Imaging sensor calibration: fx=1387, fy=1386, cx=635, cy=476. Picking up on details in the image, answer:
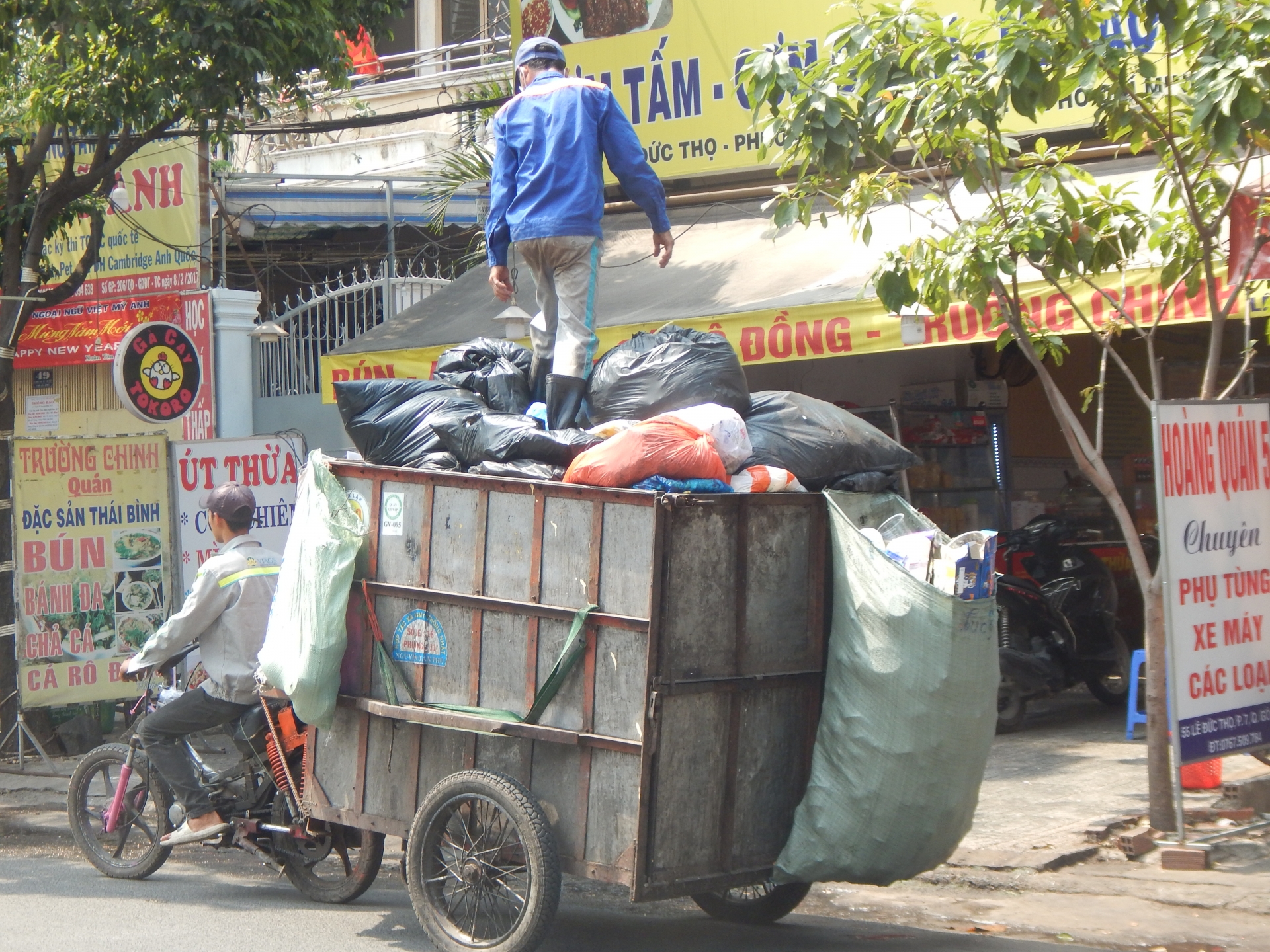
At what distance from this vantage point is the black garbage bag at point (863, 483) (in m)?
4.79

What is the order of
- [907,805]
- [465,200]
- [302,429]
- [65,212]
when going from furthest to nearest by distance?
1. [465,200]
2. [302,429]
3. [65,212]
4. [907,805]

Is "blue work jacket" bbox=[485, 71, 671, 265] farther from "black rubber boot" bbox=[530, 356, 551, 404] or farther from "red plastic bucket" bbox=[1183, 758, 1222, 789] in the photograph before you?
"red plastic bucket" bbox=[1183, 758, 1222, 789]

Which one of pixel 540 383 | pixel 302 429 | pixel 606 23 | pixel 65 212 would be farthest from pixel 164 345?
pixel 540 383

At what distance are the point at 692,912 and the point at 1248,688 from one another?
2.57 m

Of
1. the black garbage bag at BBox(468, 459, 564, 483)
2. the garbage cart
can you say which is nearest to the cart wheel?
the garbage cart

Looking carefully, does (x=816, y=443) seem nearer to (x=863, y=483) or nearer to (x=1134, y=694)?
(x=863, y=483)

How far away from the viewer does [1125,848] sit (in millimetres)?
5895

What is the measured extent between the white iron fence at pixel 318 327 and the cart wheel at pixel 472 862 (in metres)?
7.68

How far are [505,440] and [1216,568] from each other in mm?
3086

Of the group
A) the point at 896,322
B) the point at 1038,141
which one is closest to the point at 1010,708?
the point at 896,322

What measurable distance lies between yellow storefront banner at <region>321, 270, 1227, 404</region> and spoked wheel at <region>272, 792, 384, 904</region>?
102 inches

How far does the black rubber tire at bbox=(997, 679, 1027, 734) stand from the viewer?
8.45 metres

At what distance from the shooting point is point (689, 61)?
10078 millimetres

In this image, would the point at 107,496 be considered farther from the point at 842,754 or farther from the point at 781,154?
the point at 842,754
